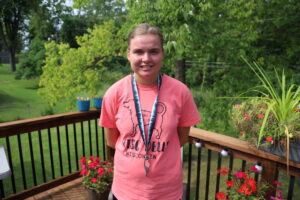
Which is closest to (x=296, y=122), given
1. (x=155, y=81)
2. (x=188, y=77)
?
(x=155, y=81)

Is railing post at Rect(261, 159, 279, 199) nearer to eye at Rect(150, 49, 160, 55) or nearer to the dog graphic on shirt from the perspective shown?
the dog graphic on shirt

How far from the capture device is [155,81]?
125cm

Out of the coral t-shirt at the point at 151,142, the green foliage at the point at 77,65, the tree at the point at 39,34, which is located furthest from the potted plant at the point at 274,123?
the tree at the point at 39,34

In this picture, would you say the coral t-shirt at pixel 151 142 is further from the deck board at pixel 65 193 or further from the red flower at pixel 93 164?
the deck board at pixel 65 193

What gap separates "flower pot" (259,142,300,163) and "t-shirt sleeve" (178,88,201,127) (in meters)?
0.56

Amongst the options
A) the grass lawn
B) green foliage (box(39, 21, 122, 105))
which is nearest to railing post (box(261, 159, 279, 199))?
green foliage (box(39, 21, 122, 105))

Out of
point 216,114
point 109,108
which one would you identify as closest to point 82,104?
point 109,108

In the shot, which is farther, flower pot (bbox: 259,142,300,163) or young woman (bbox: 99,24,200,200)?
flower pot (bbox: 259,142,300,163)

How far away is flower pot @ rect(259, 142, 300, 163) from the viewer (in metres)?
1.35

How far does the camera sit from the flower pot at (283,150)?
4.43 feet

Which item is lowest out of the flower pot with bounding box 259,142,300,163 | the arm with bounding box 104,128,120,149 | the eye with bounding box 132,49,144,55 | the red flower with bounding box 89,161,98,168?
the red flower with bounding box 89,161,98,168

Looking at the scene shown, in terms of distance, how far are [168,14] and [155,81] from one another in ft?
9.47

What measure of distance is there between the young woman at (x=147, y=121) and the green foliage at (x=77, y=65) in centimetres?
430

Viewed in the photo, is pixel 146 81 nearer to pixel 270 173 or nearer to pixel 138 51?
pixel 138 51
